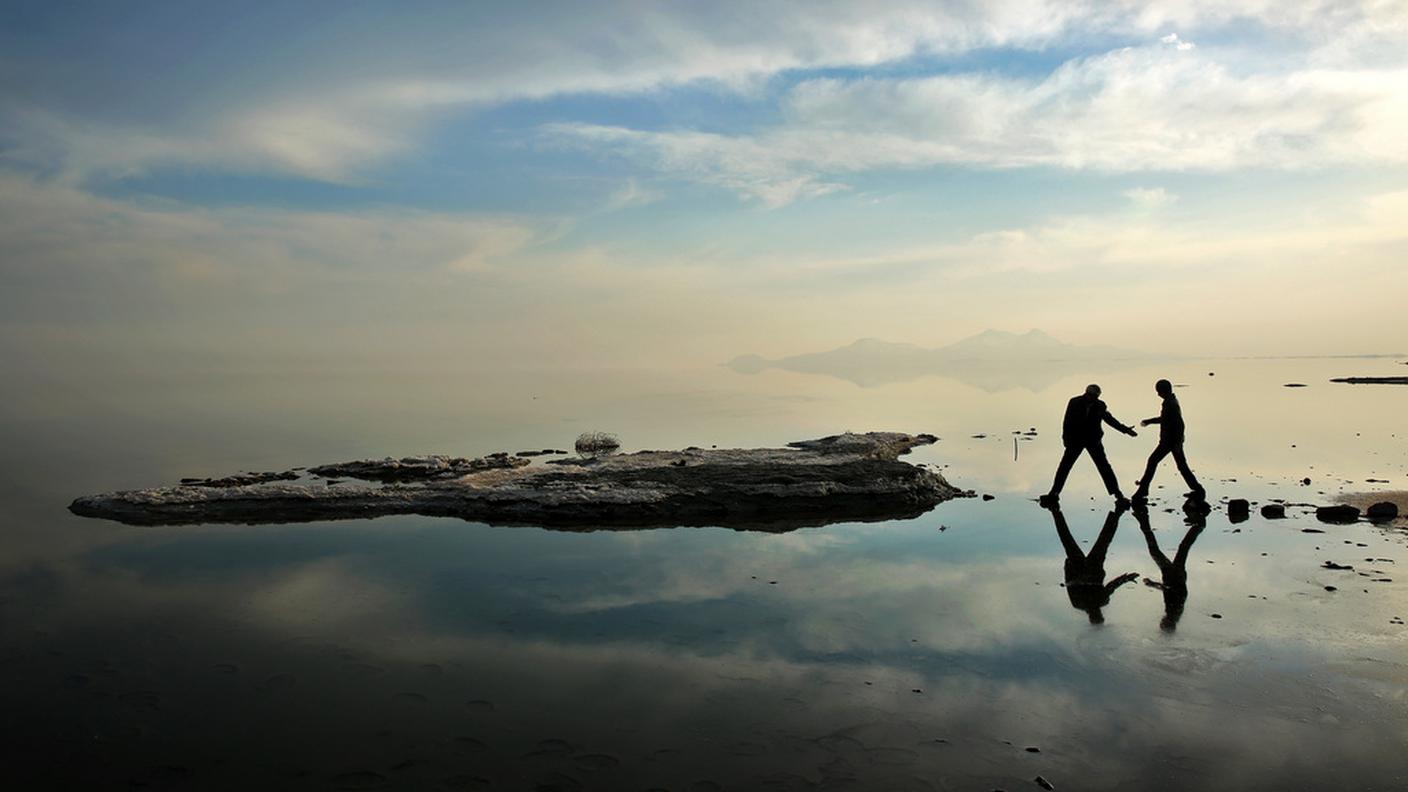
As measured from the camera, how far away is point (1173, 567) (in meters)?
14.4

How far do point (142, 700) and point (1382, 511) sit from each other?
23.5 meters

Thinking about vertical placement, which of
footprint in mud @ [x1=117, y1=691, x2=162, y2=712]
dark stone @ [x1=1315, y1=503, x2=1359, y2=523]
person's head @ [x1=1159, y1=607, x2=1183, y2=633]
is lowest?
footprint in mud @ [x1=117, y1=691, x2=162, y2=712]

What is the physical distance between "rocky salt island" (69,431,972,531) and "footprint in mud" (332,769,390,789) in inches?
467

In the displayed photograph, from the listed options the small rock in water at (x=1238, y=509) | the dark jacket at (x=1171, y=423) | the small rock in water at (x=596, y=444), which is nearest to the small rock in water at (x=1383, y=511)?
the small rock in water at (x=1238, y=509)

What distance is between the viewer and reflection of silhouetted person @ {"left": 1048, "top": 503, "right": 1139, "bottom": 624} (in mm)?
12352

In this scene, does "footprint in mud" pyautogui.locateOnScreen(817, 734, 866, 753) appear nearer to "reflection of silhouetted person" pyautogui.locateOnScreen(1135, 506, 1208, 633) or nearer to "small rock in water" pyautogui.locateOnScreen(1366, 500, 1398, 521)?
"reflection of silhouetted person" pyautogui.locateOnScreen(1135, 506, 1208, 633)

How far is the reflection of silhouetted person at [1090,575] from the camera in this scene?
40.5 ft

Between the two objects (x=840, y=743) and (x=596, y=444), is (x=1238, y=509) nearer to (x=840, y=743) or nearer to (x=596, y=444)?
(x=840, y=743)

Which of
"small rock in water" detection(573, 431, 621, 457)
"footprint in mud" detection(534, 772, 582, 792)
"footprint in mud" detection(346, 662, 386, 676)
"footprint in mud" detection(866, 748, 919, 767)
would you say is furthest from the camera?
"small rock in water" detection(573, 431, 621, 457)

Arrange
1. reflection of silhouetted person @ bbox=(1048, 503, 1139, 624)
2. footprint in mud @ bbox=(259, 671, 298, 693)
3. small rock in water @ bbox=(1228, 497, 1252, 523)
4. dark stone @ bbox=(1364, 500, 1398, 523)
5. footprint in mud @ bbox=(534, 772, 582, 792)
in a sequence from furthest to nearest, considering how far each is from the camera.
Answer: small rock in water @ bbox=(1228, 497, 1252, 523) < dark stone @ bbox=(1364, 500, 1398, 523) < reflection of silhouetted person @ bbox=(1048, 503, 1139, 624) < footprint in mud @ bbox=(259, 671, 298, 693) < footprint in mud @ bbox=(534, 772, 582, 792)

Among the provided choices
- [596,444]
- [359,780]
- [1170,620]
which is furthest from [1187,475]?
[596,444]

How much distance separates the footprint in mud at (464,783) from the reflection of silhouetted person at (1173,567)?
9.13 meters

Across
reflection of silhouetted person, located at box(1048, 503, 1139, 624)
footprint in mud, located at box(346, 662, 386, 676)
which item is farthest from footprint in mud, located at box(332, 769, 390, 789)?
reflection of silhouetted person, located at box(1048, 503, 1139, 624)

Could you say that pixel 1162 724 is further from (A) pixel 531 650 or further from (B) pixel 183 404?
(B) pixel 183 404
